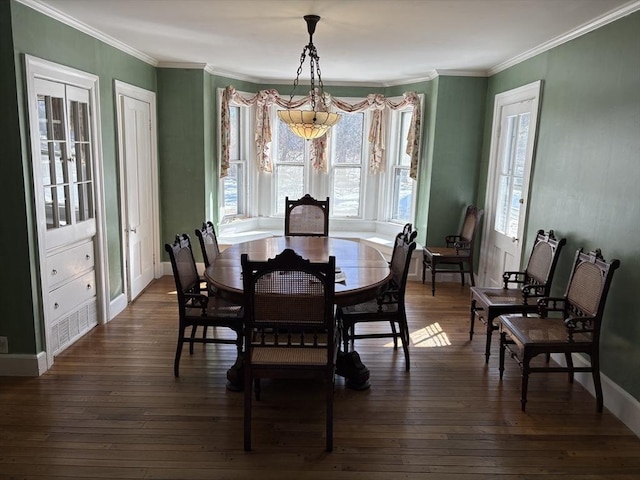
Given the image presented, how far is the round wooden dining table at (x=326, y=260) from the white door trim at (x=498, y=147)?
5.16 ft

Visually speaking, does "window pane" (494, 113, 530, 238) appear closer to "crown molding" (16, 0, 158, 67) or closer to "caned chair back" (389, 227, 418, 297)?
"caned chair back" (389, 227, 418, 297)

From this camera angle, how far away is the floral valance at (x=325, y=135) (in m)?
5.81

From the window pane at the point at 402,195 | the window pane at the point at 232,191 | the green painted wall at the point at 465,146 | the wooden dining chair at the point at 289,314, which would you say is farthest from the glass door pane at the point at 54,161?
the window pane at the point at 402,195

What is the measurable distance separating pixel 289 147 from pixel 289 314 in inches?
179

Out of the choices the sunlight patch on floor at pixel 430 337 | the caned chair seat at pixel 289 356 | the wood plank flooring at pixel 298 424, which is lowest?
the wood plank flooring at pixel 298 424

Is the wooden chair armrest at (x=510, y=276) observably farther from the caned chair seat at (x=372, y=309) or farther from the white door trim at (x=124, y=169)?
the white door trim at (x=124, y=169)

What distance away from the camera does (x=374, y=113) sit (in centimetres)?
637

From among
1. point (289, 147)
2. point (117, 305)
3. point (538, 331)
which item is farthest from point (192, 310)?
point (289, 147)

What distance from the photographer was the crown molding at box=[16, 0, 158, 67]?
3078mm

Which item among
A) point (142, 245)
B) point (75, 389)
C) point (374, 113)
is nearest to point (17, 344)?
point (75, 389)

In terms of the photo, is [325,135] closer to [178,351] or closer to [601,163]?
[601,163]

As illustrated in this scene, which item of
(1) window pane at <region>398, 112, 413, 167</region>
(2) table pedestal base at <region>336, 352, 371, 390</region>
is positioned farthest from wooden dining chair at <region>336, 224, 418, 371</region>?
(1) window pane at <region>398, 112, 413, 167</region>

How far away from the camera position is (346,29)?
→ 11.9ft

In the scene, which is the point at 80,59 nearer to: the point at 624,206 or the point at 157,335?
the point at 157,335
